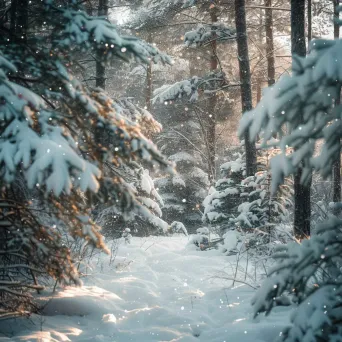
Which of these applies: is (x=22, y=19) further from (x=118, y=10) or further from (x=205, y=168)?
(x=205, y=168)

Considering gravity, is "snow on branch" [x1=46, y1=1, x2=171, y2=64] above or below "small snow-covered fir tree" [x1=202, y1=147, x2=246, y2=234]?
above

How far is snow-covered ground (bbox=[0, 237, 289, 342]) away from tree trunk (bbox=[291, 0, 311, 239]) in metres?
1.67

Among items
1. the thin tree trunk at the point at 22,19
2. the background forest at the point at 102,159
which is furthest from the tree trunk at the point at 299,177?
the thin tree trunk at the point at 22,19

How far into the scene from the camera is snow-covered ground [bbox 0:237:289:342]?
394cm

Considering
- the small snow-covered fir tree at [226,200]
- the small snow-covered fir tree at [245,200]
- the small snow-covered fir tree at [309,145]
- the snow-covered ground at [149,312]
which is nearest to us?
the small snow-covered fir tree at [309,145]

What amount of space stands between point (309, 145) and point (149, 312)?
3625 millimetres

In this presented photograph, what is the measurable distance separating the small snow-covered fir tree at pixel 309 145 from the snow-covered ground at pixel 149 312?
1799mm

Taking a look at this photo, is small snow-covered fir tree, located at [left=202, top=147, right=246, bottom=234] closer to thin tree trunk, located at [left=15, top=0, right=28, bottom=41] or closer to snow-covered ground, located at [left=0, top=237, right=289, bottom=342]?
snow-covered ground, located at [left=0, top=237, right=289, bottom=342]

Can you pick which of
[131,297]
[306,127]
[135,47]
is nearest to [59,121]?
[135,47]

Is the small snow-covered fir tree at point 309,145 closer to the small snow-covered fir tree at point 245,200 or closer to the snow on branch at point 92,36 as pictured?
the snow on branch at point 92,36

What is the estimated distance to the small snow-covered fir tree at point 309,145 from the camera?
1976mm

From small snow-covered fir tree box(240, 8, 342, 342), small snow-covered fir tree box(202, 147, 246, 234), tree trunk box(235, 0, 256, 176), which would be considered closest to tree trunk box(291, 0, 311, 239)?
tree trunk box(235, 0, 256, 176)

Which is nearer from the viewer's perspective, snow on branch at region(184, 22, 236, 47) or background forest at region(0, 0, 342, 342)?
background forest at region(0, 0, 342, 342)

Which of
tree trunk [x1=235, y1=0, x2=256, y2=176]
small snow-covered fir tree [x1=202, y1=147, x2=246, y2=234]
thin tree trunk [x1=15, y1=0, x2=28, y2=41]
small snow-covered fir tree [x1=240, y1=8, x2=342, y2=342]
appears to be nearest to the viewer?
small snow-covered fir tree [x1=240, y1=8, x2=342, y2=342]
